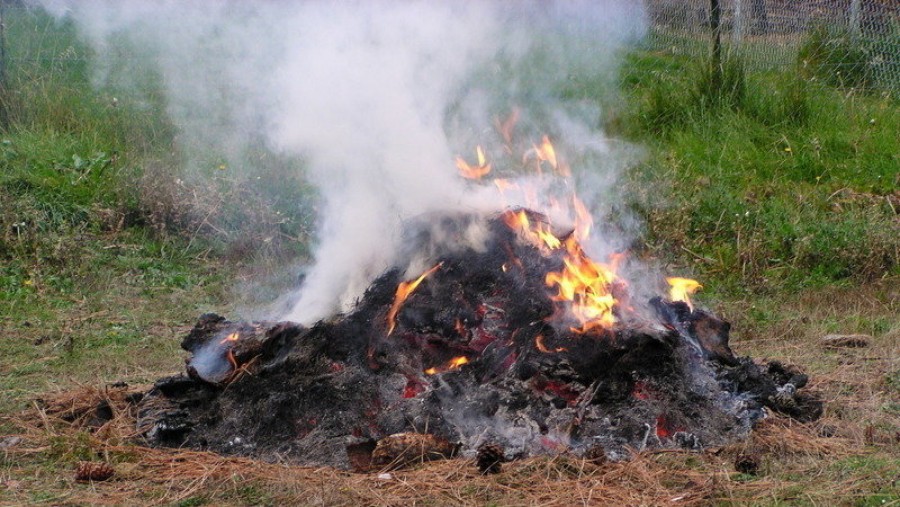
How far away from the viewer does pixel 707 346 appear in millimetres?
Answer: 5684

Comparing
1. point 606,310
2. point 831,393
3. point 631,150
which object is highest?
point 631,150

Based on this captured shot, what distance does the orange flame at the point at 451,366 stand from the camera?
5.25m

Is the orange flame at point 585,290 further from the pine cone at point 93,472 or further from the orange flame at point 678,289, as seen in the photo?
the pine cone at point 93,472

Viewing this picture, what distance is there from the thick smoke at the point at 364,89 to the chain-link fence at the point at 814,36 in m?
1.37

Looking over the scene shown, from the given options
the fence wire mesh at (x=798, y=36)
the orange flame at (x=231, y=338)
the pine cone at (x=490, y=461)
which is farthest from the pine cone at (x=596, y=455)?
the fence wire mesh at (x=798, y=36)

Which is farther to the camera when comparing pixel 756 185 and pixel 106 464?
pixel 756 185

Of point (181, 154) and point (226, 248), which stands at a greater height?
point (181, 154)

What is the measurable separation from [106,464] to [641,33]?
381 inches

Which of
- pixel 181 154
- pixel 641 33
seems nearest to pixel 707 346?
pixel 181 154

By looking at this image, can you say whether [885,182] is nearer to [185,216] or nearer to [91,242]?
[185,216]

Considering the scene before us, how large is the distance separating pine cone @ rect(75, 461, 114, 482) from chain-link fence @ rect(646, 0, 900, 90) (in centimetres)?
838

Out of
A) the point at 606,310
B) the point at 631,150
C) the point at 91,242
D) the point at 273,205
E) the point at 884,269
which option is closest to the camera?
the point at 606,310

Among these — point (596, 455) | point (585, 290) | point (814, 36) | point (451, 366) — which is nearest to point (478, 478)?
point (596, 455)

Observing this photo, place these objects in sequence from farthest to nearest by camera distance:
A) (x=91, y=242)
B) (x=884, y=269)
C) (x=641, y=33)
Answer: (x=641, y=33) < (x=91, y=242) < (x=884, y=269)
